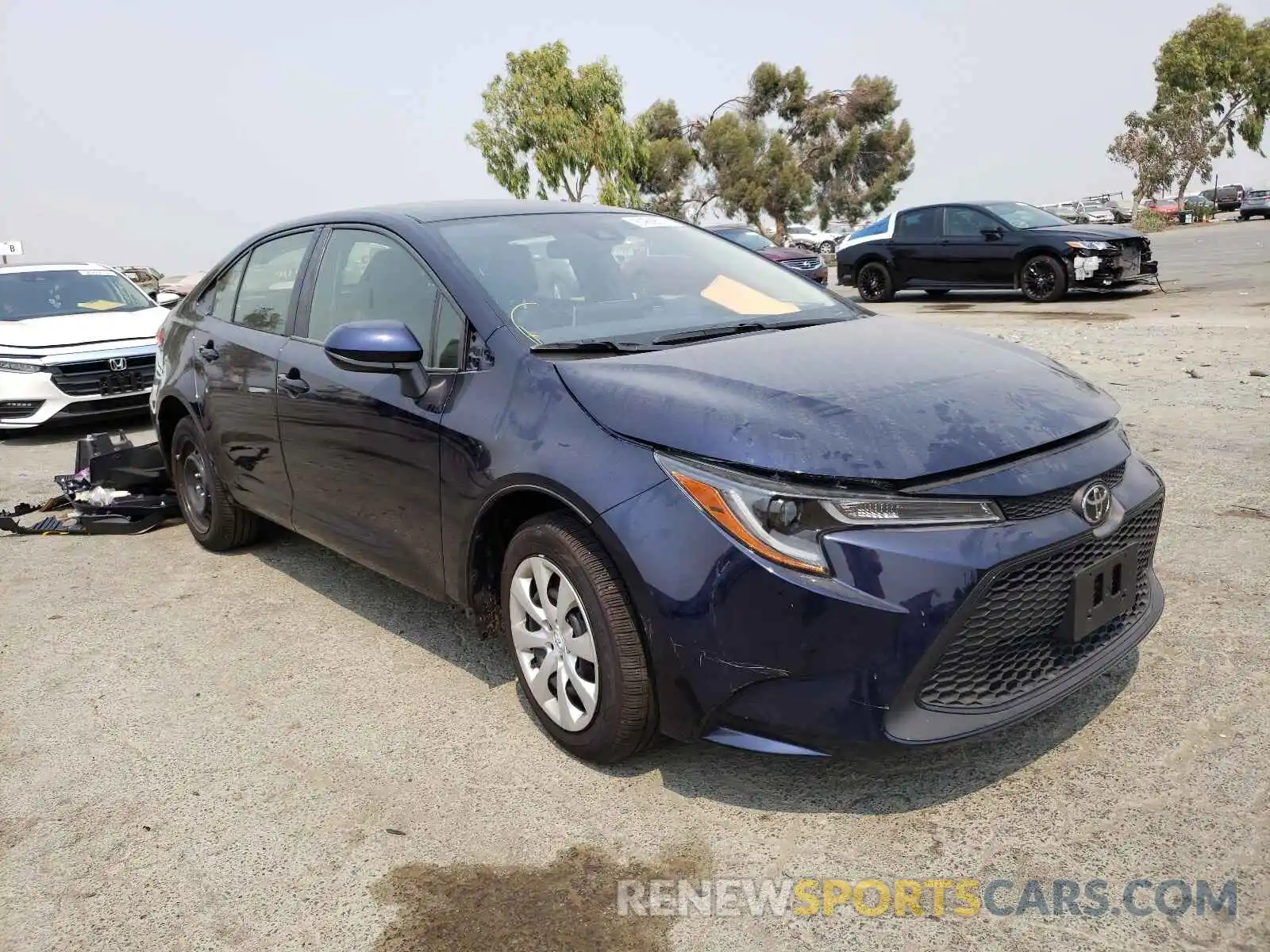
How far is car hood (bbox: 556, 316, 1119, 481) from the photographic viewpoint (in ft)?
8.32

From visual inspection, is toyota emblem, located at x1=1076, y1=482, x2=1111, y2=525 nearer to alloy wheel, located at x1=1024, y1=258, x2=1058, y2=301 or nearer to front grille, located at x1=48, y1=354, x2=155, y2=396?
front grille, located at x1=48, y1=354, x2=155, y2=396

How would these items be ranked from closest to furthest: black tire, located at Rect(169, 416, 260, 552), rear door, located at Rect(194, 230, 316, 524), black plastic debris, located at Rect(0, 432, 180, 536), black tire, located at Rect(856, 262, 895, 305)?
rear door, located at Rect(194, 230, 316, 524)
black tire, located at Rect(169, 416, 260, 552)
black plastic debris, located at Rect(0, 432, 180, 536)
black tire, located at Rect(856, 262, 895, 305)

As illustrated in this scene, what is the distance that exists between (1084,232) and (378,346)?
13.6 meters

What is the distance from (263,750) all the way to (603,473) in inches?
57.5

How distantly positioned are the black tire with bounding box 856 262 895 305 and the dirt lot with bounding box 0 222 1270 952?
13.1 m

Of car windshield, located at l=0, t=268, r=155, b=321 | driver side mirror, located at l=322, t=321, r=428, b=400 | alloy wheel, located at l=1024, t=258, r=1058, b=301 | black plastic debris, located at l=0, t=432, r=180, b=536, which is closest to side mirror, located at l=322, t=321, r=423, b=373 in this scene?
driver side mirror, located at l=322, t=321, r=428, b=400

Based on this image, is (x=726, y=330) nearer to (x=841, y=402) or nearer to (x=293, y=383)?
(x=841, y=402)

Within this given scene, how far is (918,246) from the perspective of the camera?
53.7ft

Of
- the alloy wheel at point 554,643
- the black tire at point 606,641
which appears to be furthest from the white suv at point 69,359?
the black tire at point 606,641

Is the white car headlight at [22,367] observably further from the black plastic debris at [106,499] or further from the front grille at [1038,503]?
the front grille at [1038,503]

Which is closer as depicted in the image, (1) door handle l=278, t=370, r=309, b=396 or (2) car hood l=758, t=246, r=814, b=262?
(1) door handle l=278, t=370, r=309, b=396

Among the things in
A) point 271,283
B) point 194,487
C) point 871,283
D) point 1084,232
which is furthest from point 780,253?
point 271,283

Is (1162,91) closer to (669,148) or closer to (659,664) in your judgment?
(669,148)

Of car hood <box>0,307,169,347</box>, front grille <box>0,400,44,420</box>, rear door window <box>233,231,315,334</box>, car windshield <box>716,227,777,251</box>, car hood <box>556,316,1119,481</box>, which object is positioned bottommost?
front grille <box>0,400,44,420</box>
